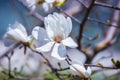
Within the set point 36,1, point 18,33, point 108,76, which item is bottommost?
point 108,76

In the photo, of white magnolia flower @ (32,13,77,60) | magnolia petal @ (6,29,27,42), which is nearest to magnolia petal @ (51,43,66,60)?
white magnolia flower @ (32,13,77,60)

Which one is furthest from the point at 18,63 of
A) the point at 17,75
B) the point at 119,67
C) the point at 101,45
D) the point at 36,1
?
the point at 119,67

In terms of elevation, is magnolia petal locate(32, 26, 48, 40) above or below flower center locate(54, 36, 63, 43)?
above

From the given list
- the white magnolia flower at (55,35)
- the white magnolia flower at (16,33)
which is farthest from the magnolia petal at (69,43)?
the white magnolia flower at (16,33)

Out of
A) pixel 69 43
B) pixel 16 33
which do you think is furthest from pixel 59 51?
pixel 16 33

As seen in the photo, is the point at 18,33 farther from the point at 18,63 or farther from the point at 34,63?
the point at 34,63

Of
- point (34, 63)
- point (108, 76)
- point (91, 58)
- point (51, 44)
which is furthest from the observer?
point (34, 63)

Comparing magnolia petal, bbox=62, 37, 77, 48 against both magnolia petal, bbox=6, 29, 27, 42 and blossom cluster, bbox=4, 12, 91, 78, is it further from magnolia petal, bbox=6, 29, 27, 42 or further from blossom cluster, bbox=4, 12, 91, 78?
magnolia petal, bbox=6, 29, 27, 42

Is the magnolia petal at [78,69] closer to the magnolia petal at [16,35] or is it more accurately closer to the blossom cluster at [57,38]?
the blossom cluster at [57,38]
